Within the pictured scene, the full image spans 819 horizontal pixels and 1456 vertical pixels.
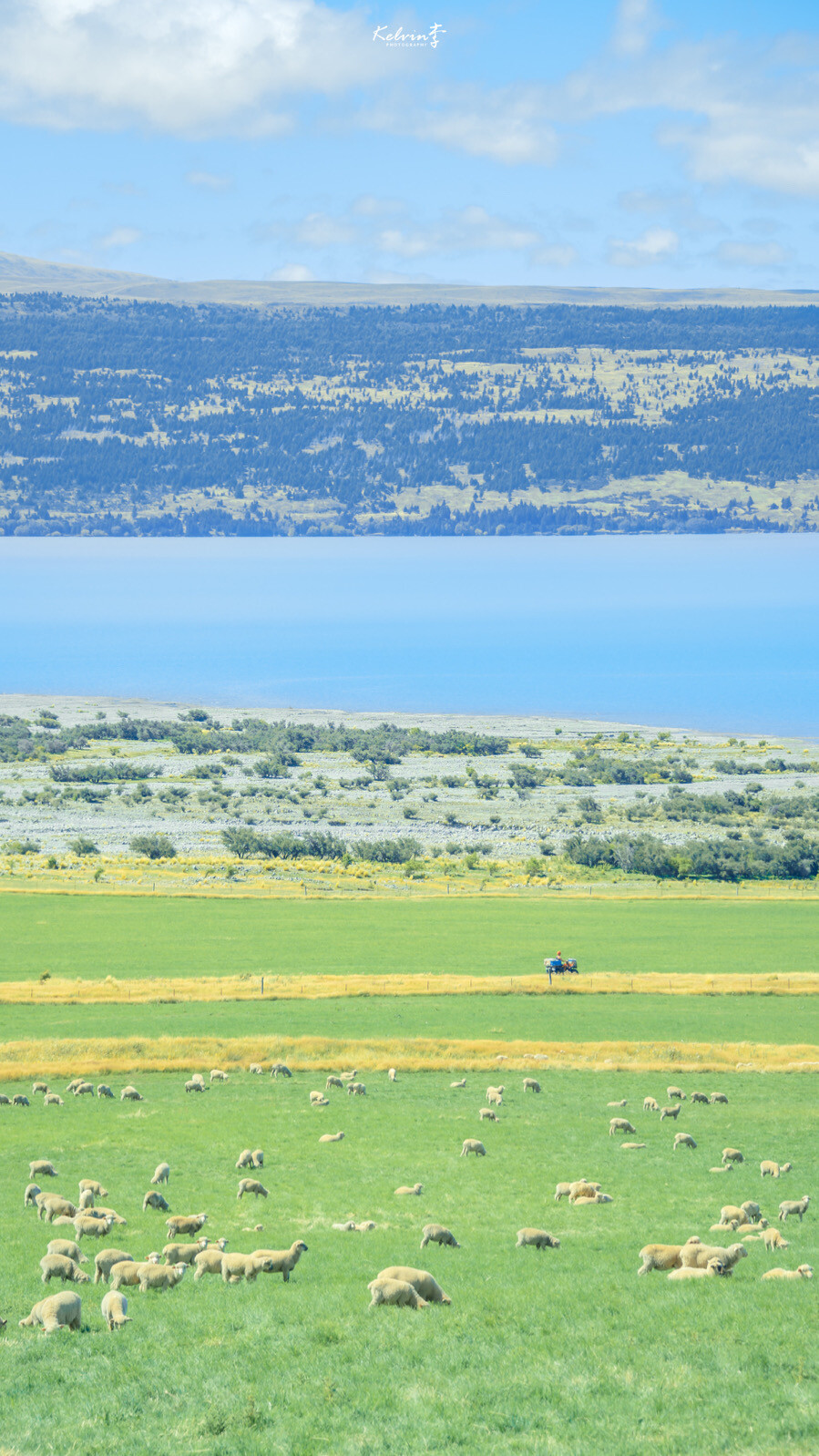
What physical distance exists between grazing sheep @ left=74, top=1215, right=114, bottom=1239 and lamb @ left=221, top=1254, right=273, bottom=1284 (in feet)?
6.68

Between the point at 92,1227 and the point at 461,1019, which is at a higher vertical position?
the point at 92,1227

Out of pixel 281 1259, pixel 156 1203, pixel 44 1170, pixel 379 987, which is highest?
pixel 281 1259

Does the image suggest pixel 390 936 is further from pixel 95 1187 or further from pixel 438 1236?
pixel 438 1236

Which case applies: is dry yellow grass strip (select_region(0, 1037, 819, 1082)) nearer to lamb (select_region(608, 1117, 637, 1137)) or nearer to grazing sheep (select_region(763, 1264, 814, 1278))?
lamb (select_region(608, 1117, 637, 1137))

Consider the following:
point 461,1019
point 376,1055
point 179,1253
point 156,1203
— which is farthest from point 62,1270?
point 461,1019

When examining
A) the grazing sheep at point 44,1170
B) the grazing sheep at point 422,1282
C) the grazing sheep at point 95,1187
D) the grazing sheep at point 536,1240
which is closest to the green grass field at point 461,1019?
the grazing sheep at point 44,1170

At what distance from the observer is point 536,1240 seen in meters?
17.0

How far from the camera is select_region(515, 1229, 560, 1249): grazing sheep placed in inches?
669

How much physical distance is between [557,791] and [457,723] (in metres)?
37.9

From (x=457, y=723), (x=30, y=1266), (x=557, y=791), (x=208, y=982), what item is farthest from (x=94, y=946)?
(x=457, y=723)

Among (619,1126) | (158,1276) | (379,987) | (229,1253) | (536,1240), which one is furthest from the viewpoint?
(379,987)

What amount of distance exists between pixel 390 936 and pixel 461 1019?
1370 cm

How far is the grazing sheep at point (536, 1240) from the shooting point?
55.8 ft

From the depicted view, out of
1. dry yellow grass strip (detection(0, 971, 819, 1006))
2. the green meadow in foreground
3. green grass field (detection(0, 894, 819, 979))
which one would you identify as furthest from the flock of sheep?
green grass field (detection(0, 894, 819, 979))
